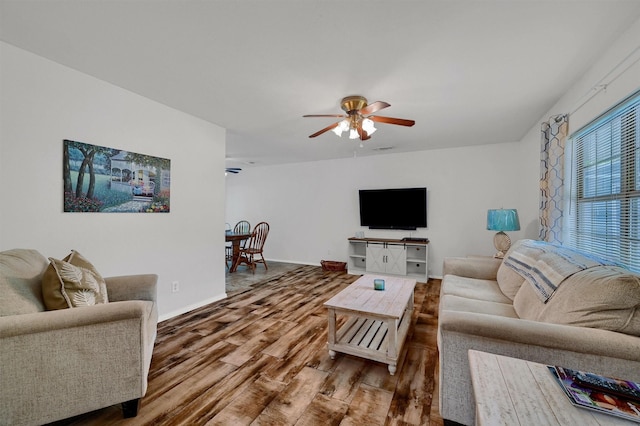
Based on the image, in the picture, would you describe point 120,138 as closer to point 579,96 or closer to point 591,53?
point 591,53

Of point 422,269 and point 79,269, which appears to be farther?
point 422,269

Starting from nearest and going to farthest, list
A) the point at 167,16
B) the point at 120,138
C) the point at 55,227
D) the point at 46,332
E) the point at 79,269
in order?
the point at 46,332, the point at 167,16, the point at 79,269, the point at 55,227, the point at 120,138

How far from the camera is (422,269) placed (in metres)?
4.73

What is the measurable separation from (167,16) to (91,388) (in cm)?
211

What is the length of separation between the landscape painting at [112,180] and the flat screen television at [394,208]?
3.47m

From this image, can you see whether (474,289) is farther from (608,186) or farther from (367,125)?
(367,125)

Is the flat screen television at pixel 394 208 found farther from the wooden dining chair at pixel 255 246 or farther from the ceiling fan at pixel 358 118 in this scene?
the ceiling fan at pixel 358 118

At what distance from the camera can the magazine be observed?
0.72 meters

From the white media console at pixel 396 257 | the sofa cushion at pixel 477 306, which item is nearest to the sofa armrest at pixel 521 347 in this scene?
the sofa cushion at pixel 477 306

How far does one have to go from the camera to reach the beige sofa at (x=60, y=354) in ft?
3.95

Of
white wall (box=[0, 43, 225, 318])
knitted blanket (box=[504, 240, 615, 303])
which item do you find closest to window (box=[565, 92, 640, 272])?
knitted blanket (box=[504, 240, 615, 303])

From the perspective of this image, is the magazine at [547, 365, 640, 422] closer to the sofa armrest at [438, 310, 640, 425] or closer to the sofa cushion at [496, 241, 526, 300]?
the sofa armrest at [438, 310, 640, 425]

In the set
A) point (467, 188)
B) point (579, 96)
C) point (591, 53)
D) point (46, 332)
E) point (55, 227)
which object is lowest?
point (46, 332)

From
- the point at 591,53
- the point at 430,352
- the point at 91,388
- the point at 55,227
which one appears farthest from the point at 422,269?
the point at 55,227
